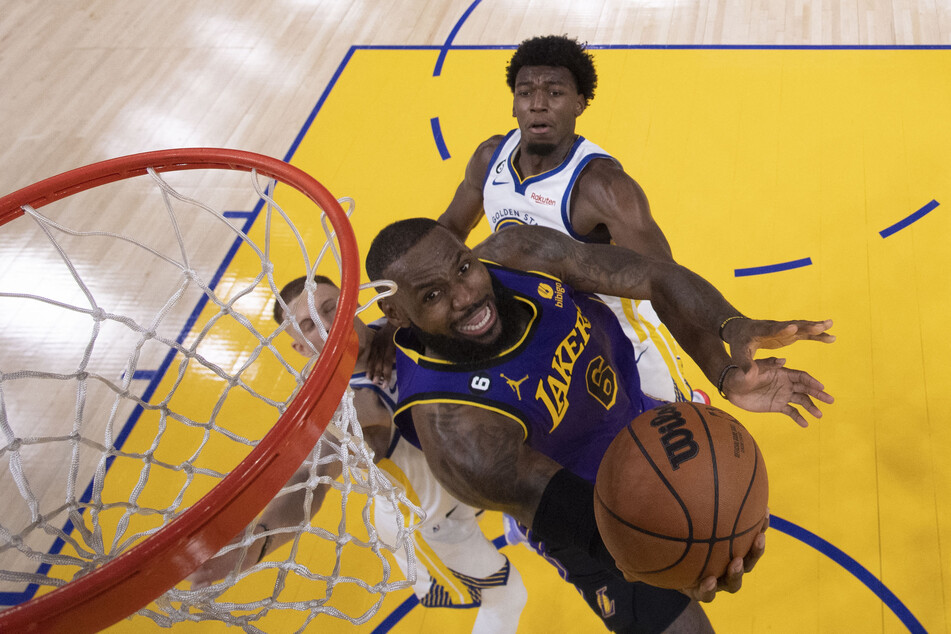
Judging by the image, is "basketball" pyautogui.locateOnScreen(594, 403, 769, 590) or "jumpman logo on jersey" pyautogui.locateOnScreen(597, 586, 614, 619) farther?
"jumpman logo on jersey" pyautogui.locateOnScreen(597, 586, 614, 619)

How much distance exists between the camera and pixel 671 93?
5660 millimetres

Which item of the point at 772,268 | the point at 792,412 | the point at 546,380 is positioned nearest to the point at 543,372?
the point at 546,380

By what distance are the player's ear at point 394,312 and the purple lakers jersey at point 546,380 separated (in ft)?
0.12

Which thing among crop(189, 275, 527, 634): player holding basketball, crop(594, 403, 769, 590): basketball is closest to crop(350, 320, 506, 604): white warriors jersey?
crop(189, 275, 527, 634): player holding basketball

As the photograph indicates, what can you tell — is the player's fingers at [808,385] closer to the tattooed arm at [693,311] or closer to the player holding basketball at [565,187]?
the tattooed arm at [693,311]

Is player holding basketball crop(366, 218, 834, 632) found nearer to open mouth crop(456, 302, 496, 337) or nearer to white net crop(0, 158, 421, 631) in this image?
open mouth crop(456, 302, 496, 337)

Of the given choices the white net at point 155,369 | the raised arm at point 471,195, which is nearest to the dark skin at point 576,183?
the raised arm at point 471,195

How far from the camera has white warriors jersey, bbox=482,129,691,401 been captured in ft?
10.9

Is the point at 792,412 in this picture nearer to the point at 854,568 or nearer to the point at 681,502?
the point at 681,502

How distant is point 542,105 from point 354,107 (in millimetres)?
2843

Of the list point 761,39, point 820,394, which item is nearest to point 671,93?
point 761,39

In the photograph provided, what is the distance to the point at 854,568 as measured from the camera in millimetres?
3223

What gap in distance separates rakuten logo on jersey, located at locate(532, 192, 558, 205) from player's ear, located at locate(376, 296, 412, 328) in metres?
1.18

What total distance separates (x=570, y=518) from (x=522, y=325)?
28.7 inches
